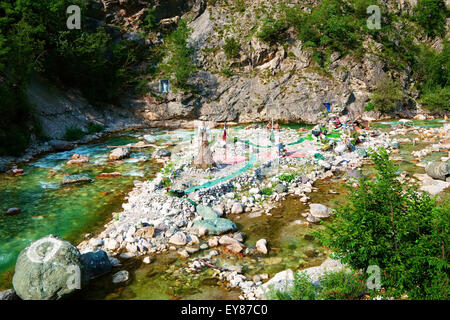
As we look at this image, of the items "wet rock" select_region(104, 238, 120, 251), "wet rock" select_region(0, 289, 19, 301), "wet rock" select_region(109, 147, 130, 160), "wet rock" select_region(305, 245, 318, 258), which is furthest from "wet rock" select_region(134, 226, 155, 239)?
"wet rock" select_region(109, 147, 130, 160)

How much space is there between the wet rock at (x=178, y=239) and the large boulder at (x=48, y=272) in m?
3.27

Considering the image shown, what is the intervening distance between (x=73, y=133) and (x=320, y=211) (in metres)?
24.6

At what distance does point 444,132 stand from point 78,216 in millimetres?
29918

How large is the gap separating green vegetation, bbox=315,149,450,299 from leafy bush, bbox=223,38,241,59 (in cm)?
3650

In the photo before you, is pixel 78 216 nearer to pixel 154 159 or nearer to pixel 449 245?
pixel 154 159

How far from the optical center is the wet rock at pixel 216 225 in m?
11.7

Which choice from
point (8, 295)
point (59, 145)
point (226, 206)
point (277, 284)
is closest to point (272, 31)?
point (59, 145)

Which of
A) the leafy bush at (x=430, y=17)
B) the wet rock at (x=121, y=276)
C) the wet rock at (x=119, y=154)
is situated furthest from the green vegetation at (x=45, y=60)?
the leafy bush at (x=430, y=17)

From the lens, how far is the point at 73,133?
94.2 ft

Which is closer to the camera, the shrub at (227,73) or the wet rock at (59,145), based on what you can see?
the wet rock at (59,145)

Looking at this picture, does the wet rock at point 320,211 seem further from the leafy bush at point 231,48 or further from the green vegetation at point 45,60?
the leafy bush at point 231,48

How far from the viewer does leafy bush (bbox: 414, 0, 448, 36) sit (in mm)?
49594

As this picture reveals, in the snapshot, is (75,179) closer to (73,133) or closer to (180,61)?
(73,133)

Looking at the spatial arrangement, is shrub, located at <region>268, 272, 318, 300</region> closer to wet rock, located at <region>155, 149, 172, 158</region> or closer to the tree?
wet rock, located at <region>155, 149, 172, 158</region>
